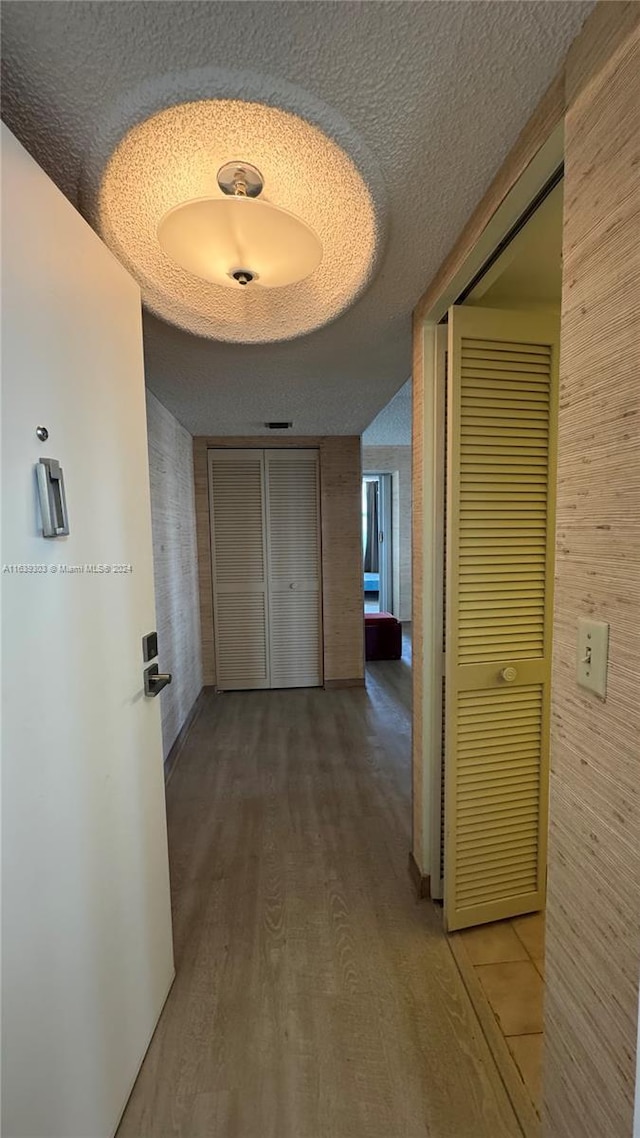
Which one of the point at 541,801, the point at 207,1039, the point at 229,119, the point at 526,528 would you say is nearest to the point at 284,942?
the point at 207,1039

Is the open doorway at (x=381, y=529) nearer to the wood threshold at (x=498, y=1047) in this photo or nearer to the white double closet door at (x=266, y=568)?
the white double closet door at (x=266, y=568)

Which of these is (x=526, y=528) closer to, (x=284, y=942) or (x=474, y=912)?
(x=474, y=912)

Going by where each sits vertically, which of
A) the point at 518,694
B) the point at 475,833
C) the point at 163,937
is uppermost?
the point at 518,694

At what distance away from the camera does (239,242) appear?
110 cm

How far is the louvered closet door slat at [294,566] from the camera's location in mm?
3822

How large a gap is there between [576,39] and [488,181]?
0.99 feet

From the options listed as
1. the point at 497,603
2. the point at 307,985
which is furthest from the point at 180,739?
the point at 497,603

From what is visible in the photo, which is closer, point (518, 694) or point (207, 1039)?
point (207, 1039)

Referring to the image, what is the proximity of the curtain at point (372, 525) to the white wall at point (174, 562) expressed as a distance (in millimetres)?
3815

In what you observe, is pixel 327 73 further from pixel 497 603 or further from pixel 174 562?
pixel 174 562

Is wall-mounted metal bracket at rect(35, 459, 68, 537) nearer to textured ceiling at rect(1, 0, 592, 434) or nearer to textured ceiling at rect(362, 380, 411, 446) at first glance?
textured ceiling at rect(1, 0, 592, 434)

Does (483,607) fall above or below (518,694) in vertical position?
above

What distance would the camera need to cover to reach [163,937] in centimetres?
128

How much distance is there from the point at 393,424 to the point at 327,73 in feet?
13.9
